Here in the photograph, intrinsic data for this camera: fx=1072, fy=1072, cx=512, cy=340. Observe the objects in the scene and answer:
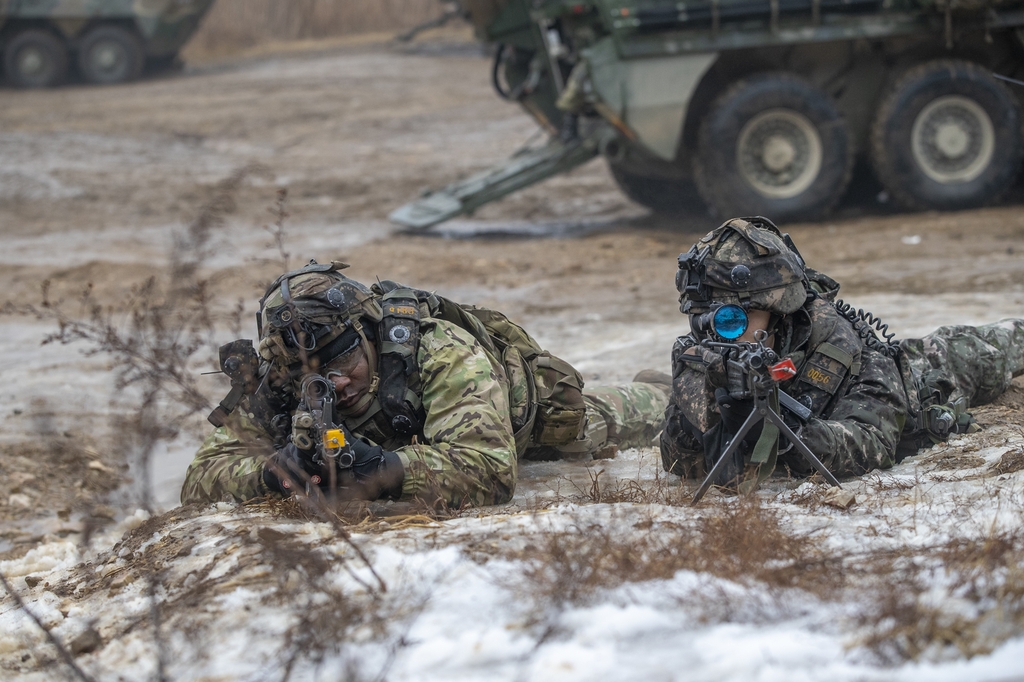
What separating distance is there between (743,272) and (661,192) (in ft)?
26.2

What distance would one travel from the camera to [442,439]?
3.53m

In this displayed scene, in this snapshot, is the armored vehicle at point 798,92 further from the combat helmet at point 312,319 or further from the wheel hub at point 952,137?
the combat helmet at point 312,319

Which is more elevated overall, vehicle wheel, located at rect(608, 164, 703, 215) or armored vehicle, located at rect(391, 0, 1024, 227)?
armored vehicle, located at rect(391, 0, 1024, 227)

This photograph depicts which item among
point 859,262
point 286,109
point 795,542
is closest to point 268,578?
point 795,542

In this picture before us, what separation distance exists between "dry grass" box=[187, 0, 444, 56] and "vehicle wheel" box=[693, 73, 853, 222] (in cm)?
1788

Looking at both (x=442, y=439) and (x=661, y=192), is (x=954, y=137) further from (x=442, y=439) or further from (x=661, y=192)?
(x=442, y=439)

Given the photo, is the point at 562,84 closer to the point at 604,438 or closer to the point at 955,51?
the point at 955,51

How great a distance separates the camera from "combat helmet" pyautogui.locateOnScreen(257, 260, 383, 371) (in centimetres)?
349

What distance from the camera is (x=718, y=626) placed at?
7.87ft

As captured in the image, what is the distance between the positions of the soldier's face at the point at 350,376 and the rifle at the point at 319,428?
21 cm

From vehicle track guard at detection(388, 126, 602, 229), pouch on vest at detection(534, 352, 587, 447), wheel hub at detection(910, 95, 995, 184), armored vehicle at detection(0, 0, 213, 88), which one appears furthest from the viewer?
armored vehicle at detection(0, 0, 213, 88)

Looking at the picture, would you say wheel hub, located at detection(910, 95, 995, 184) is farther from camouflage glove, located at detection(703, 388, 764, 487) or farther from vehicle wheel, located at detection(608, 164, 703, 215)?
camouflage glove, located at detection(703, 388, 764, 487)

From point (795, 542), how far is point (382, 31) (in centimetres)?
2558

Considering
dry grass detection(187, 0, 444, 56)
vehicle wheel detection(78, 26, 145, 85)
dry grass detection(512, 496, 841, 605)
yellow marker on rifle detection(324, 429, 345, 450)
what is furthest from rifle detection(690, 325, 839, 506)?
dry grass detection(187, 0, 444, 56)
